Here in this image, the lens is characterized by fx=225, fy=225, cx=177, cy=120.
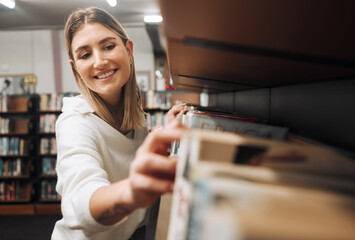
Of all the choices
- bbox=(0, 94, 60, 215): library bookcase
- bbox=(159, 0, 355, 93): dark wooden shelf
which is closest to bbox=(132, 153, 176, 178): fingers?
bbox=(159, 0, 355, 93): dark wooden shelf

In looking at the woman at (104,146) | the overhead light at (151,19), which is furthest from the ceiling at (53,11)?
the woman at (104,146)

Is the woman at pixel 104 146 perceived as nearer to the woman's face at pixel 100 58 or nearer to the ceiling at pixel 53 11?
the woman's face at pixel 100 58

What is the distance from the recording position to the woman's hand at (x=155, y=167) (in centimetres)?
38

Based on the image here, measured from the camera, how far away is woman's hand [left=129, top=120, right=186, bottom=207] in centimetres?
38

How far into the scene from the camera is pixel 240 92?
1658 mm

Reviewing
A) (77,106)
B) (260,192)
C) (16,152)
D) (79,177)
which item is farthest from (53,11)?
(260,192)

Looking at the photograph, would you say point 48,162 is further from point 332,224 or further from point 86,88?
point 332,224

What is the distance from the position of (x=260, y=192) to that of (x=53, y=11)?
19.6 ft

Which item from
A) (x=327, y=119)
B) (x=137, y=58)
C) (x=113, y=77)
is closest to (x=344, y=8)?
(x=327, y=119)

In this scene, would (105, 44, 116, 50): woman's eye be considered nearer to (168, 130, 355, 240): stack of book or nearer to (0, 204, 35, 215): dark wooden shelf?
(168, 130, 355, 240): stack of book

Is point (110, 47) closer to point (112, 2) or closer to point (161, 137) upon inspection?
point (161, 137)

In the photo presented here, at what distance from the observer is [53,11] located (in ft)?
16.1

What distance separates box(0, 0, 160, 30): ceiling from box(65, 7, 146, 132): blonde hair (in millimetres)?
3420

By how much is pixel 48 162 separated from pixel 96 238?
4.07 metres
